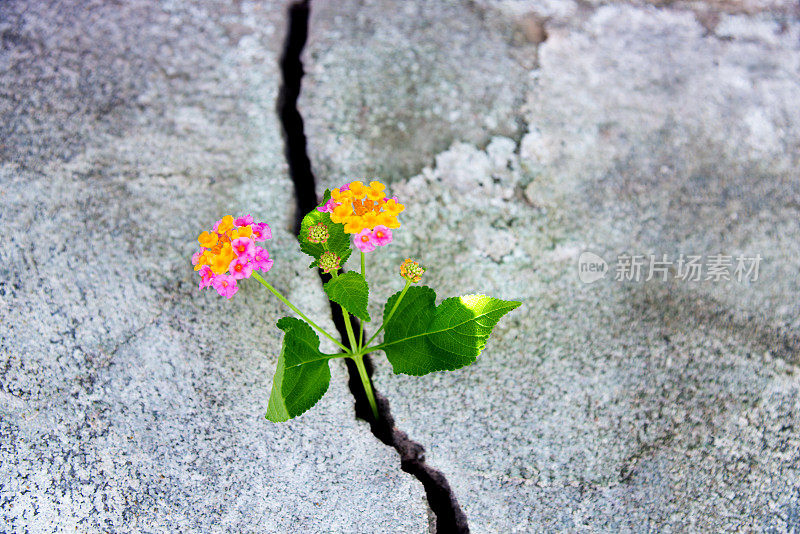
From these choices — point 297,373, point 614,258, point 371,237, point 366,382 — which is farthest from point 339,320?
point 614,258

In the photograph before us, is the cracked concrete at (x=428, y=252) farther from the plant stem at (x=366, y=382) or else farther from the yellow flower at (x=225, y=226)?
the yellow flower at (x=225, y=226)

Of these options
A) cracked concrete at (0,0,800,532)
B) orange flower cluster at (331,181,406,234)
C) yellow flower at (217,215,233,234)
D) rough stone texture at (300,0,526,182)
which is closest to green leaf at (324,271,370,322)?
orange flower cluster at (331,181,406,234)

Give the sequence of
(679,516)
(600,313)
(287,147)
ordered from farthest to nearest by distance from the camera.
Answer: (287,147), (600,313), (679,516)

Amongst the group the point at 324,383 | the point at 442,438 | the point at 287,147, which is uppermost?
the point at 287,147

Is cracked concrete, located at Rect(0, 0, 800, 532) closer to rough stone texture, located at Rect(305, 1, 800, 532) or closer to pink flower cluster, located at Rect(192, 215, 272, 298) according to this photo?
rough stone texture, located at Rect(305, 1, 800, 532)

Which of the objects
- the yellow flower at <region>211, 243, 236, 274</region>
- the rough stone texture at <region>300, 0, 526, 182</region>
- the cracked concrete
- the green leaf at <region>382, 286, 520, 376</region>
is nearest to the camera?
the yellow flower at <region>211, 243, 236, 274</region>

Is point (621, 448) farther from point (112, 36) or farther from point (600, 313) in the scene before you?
point (112, 36)

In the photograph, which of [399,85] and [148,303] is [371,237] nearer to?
[148,303]

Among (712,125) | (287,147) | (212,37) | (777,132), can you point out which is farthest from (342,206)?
(777,132)
